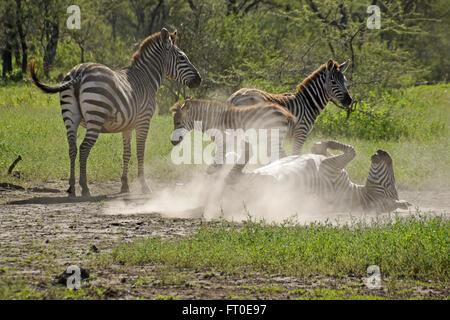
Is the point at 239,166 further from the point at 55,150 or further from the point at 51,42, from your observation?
the point at 51,42

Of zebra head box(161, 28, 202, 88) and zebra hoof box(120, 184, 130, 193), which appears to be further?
zebra head box(161, 28, 202, 88)

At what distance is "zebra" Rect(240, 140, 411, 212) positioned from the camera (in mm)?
7750

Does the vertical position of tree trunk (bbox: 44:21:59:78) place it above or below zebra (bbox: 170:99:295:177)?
above

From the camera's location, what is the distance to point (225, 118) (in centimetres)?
907

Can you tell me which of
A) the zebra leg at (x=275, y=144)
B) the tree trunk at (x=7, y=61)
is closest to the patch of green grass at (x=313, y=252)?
the zebra leg at (x=275, y=144)

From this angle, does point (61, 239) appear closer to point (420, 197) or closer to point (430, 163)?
point (420, 197)

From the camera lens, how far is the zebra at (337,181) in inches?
305

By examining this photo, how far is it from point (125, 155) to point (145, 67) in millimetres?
1483

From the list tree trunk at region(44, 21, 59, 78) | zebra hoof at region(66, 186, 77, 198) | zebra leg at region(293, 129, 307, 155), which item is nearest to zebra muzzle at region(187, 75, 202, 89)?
zebra leg at region(293, 129, 307, 155)

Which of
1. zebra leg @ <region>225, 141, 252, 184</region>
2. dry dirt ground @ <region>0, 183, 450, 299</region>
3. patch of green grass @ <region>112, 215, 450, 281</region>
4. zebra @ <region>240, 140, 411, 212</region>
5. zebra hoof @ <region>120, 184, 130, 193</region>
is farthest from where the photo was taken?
zebra hoof @ <region>120, 184, 130, 193</region>

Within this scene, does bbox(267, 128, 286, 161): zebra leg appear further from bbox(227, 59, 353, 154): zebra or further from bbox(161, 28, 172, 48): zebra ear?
bbox(161, 28, 172, 48): zebra ear

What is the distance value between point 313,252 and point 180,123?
13.3ft

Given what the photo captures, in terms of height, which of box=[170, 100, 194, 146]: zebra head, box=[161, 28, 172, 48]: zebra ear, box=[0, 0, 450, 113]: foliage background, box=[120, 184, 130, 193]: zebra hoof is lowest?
box=[120, 184, 130, 193]: zebra hoof

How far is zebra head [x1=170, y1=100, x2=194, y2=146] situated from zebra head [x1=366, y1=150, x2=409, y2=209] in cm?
275
